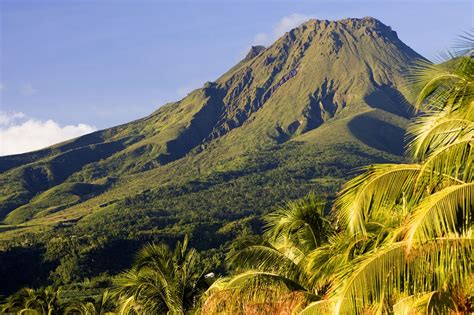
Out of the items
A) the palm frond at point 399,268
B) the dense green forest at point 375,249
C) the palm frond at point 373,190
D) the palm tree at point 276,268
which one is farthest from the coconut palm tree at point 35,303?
the palm frond at point 399,268

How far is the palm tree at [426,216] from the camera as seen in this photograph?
6480 mm

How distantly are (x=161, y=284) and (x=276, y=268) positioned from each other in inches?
223

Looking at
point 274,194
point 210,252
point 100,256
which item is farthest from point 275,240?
point 274,194

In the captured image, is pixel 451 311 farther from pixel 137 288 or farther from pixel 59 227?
pixel 59 227

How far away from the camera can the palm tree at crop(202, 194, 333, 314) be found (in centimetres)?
983

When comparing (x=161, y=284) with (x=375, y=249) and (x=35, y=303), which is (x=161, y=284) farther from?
(x=35, y=303)

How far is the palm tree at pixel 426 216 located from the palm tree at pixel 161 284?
8270mm

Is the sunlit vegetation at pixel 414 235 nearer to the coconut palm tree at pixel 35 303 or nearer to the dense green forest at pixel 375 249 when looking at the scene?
the dense green forest at pixel 375 249

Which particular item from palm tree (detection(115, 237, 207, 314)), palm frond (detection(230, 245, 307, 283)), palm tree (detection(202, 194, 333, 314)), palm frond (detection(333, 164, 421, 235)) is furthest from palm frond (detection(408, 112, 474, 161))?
palm tree (detection(115, 237, 207, 314))

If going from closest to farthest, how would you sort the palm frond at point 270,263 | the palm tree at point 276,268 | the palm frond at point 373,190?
the palm frond at point 373,190, the palm tree at point 276,268, the palm frond at point 270,263

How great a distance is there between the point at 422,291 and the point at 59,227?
172 meters

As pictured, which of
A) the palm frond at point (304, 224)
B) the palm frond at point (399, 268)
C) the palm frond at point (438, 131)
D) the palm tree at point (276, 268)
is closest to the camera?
the palm frond at point (399, 268)

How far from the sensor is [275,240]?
1395 centimetres

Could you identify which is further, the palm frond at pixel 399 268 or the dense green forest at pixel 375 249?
the dense green forest at pixel 375 249
